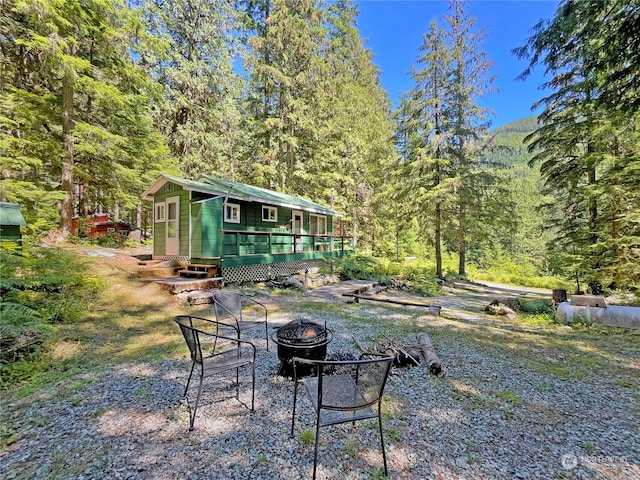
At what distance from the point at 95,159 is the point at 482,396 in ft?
48.5

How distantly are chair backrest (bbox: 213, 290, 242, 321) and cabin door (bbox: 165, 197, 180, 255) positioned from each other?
238 inches

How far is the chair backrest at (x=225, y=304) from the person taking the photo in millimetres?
4414

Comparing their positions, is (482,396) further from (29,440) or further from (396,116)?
(396,116)

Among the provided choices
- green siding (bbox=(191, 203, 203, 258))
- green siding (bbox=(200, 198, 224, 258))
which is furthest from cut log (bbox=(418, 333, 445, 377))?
green siding (bbox=(191, 203, 203, 258))

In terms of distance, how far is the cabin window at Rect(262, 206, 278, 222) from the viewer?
38.7ft

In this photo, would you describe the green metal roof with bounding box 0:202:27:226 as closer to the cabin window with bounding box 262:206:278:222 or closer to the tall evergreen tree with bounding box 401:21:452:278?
the cabin window with bounding box 262:206:278:222

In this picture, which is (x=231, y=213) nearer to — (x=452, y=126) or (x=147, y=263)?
(x=147, y=263)

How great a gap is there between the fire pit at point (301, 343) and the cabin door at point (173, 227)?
298 inches

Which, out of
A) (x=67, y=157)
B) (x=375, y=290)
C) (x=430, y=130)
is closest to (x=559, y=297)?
(x=375, y=290)

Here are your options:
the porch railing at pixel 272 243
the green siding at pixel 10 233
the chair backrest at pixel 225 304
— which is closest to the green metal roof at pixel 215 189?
the porch railing at pixel 272 243

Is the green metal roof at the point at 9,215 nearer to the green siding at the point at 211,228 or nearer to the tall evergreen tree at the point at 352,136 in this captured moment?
the green siding at the point at 211,228

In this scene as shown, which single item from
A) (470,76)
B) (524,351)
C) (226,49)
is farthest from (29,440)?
(226,49)

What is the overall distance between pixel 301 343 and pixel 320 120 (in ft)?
59.6

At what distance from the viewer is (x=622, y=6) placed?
4.50 metres
